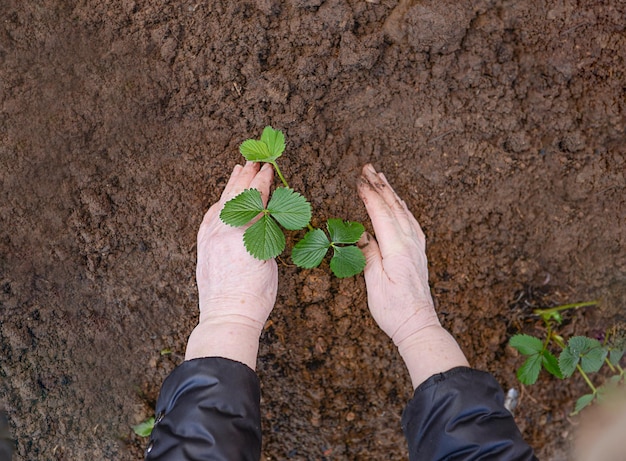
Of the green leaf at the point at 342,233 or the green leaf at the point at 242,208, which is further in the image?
the green leaf at the point at 342,233

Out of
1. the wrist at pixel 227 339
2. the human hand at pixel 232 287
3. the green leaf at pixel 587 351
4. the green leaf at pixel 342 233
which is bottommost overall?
the green leaf at pixel 587 351

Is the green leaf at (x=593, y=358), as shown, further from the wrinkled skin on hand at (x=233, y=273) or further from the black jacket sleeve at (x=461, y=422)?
the wrinkled skin on hand at (x=233, y=273)

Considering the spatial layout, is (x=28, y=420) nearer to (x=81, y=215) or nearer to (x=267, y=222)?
(x=81, y=215)

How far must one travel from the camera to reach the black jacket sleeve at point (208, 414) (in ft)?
5.45

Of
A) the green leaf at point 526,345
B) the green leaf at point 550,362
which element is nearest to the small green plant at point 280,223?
the green leaf at point 526,345

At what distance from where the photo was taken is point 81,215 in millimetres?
2174

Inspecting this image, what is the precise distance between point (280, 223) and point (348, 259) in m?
0.29

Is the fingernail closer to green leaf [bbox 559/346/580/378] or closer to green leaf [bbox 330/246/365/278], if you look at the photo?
green leaf [bbox 330/246/365/278]

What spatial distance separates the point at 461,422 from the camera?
174 cm

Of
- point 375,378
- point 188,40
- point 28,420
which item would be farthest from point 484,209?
point 28,420

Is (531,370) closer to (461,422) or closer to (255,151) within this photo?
(461,422)

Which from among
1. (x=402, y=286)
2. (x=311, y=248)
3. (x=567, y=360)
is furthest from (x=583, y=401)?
(x=311, y=248)

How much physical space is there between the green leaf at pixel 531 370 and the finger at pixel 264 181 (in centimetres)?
129

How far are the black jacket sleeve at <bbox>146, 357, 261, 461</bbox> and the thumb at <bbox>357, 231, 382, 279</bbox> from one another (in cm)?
62
